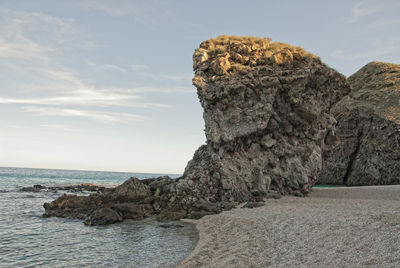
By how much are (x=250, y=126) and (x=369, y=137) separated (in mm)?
39084

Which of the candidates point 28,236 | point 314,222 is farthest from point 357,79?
point 28,236

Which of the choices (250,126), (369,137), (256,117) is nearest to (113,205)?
(250,126)

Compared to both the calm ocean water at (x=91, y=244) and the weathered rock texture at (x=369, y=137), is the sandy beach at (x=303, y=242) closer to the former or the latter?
the calm ocean water at (x=91, y=244)

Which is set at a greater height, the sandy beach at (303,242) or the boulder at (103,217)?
the sandy beach at (303,242)

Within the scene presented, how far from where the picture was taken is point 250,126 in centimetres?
2380

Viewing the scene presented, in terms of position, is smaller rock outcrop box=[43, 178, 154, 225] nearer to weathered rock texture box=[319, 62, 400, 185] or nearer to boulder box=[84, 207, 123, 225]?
boulder box=[84, 207, 123, 225]

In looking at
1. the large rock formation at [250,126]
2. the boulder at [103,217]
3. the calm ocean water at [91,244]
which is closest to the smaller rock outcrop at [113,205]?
the boulder at [103,217]

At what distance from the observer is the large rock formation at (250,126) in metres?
22.5

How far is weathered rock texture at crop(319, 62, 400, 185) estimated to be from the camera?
48219 millimetres

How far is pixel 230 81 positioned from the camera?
23.8 meters

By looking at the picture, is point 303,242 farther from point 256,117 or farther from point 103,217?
point 256,117

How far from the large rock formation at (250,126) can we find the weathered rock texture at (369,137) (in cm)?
2807

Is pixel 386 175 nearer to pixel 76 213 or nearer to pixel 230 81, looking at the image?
pixel 230 81

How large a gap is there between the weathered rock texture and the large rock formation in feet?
92.1
